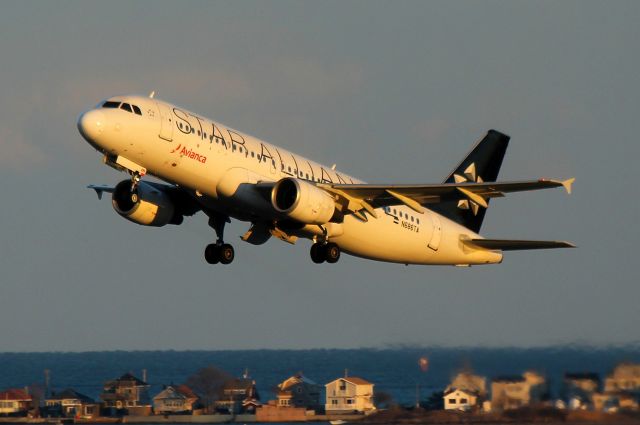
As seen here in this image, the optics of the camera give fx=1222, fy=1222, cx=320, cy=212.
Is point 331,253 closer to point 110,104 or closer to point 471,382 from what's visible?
point 471,382

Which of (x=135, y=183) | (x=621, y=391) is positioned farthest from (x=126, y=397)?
(x=621, y=391)

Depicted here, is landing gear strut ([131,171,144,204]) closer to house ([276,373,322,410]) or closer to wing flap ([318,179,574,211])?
wing flap ([318,179,574,211])

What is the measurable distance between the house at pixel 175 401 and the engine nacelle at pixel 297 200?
42.7 m

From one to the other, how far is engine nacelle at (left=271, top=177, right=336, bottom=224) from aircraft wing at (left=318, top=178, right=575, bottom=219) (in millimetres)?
1584

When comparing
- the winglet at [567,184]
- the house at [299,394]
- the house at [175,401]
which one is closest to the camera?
the winglet at [567,184]

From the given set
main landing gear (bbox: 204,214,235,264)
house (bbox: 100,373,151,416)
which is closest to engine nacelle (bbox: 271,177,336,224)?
main landing gear (bbox: 204,214,235,264)

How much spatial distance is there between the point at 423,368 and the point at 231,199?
1338 cm

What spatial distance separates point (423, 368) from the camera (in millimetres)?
49500

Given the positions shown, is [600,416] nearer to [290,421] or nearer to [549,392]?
[549,392]

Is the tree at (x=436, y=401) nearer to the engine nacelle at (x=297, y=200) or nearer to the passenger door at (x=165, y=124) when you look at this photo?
the engine nacelle at (x=297, y=200)

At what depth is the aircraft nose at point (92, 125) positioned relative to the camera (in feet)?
125

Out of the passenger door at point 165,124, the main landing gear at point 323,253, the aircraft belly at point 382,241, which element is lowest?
the main landing gear at point 323,253

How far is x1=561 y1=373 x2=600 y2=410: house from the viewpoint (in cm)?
4272

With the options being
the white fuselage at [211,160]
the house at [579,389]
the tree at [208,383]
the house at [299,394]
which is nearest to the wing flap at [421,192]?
the white fuselage at [211,160]
